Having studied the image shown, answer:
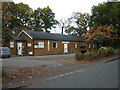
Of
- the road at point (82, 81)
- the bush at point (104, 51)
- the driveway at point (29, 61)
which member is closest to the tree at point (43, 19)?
the bush at point (104, 51)

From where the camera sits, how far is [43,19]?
50.8 meters

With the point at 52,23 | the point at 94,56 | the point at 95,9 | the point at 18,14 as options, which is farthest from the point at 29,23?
the point at 94,56

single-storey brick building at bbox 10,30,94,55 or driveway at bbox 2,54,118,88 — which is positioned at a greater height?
A: single-storey brick building at bbox 10,30,94,55

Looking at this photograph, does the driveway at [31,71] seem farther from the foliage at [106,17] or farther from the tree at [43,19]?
the tree at [43,19]

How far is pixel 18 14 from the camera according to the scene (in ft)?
138

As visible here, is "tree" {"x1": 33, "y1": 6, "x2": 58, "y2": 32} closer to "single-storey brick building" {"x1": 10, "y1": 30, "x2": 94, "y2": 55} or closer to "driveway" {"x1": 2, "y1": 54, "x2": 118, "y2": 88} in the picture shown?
"single-storey brick building" {"x1": 10, "y1": 30, "x2": 94, "y2": 55}

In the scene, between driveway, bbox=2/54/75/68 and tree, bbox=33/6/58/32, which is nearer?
driveway, bbox=2/54/75/68

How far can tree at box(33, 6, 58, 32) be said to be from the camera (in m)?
48.7

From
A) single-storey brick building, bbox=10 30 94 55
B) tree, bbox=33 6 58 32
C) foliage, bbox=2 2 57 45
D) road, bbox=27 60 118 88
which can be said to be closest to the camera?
road, bbox=27 60 118 88

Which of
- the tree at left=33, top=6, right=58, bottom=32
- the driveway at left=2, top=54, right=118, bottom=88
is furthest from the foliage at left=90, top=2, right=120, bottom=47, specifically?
the tree at left=33, top=6, right=58, bottom=32

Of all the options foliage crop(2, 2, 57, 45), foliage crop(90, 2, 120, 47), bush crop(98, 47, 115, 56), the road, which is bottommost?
the road

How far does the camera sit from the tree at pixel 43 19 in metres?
48.7

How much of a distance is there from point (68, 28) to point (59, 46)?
23.2 meters

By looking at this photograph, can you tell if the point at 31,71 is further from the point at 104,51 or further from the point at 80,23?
the point at 80,23
